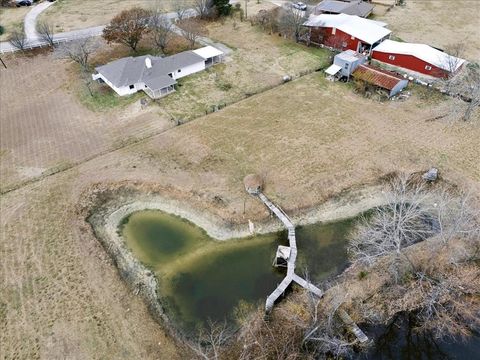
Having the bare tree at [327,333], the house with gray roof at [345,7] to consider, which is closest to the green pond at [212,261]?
the bare tree at [327,333]

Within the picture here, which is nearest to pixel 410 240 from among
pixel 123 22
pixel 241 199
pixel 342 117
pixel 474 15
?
pixel 241 199

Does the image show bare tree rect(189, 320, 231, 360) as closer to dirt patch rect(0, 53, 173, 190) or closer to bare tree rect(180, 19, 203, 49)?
dirt patch rect(0, 53, 173, 190)

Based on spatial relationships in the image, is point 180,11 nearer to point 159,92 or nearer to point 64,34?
point 64,34

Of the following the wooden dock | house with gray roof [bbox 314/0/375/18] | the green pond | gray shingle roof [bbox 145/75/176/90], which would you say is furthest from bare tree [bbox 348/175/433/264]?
house with gray roof [bbox 314/0/375/18]

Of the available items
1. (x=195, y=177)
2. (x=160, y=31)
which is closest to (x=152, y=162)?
(x=195, y=177)

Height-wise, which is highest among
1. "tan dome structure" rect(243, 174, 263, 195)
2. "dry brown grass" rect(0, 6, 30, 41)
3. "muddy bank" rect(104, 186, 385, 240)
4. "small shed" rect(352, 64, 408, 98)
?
"small shed" rect(352, 64, 408, 98)

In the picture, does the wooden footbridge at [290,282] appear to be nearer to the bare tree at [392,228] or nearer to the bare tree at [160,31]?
the bare tree at [392,228]

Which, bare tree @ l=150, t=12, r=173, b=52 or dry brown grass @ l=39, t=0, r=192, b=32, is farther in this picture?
dry brown grass @ l=39, t=0, r=192, b=32
